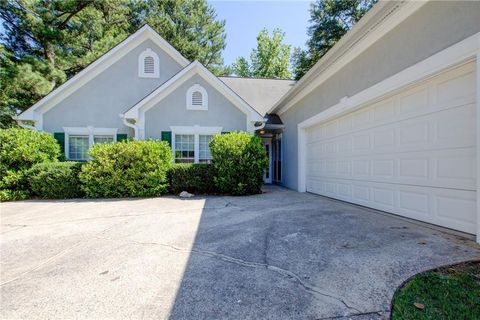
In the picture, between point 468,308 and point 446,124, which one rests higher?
point 446,124

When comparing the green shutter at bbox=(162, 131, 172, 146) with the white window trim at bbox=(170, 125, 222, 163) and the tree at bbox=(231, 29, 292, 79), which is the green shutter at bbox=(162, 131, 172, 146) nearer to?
the white window trim at bbox=(170, 125, 222, 163)

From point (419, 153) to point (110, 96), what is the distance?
11.7m

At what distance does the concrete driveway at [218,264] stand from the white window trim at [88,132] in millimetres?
6045

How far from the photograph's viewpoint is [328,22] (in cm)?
2245

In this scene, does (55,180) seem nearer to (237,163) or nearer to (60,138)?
(60,138)

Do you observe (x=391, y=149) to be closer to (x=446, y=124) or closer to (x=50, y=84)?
(x=446, y=124)

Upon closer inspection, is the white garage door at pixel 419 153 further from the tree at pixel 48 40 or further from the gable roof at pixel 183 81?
the tree at pixel 48 40

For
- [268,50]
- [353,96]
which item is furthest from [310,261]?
[268,50]

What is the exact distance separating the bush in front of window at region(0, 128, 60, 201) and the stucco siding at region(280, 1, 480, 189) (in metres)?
9.86

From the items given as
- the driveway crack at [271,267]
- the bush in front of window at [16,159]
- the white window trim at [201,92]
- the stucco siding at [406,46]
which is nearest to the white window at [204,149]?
the white window trim at [201,92]

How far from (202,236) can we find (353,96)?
199 inches

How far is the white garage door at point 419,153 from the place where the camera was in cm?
382

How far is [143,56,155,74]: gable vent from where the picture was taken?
11.8 metres

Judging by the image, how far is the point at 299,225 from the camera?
15.5 ft
